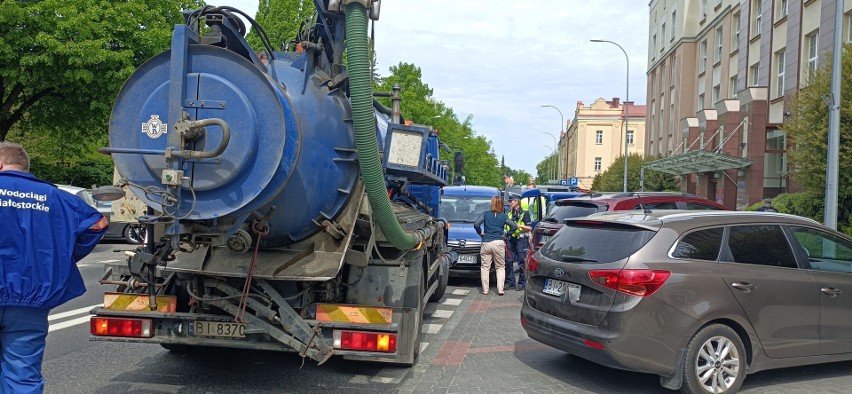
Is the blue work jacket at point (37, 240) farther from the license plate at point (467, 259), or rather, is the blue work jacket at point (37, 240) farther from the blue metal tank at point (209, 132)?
the license plate at point (467, 259)

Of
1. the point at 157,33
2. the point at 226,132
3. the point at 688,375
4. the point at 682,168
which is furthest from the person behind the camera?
the point at 682,168

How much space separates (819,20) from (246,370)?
24237mm

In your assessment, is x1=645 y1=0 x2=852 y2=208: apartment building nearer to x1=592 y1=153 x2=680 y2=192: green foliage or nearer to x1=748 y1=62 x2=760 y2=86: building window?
x1=748 y1=62 x2=760 y2=86: building window

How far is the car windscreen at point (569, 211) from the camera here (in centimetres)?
1029

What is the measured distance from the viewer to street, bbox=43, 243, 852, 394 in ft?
18.4

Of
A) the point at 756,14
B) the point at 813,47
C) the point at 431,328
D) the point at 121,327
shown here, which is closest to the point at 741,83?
the point at 756,14

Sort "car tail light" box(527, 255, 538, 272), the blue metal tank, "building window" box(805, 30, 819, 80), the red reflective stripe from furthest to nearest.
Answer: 1. "building window" box(805, 30, 819, 80)
2. "car tail light" box(527, 255, 538, 272)
3. the blue metal tank
4. the red reflective stripe

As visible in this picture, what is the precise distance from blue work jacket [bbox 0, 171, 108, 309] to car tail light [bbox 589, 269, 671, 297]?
381cm

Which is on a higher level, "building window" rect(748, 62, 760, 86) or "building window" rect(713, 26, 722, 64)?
"building window" rect(713, 26, 722, 64)

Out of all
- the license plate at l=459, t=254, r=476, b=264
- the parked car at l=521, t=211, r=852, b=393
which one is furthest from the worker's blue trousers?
the license plate at l=459, t=254, r=476, b=264

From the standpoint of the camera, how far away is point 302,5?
96.0ft

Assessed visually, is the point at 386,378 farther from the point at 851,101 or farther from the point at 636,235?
the point at 851,101

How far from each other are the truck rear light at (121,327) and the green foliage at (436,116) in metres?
20.6

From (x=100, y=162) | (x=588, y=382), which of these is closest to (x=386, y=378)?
(x=588, y=382)
